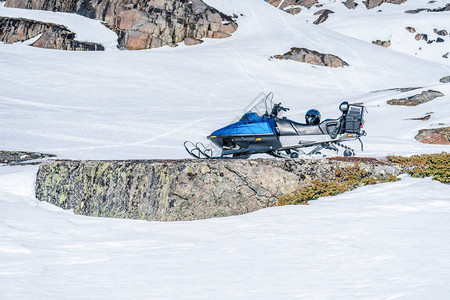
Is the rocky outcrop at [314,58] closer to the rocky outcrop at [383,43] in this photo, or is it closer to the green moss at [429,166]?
the rocky outcrop at [383,43]

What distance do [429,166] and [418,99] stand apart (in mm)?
24427

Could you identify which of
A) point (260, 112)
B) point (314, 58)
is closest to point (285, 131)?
point (260, 112)

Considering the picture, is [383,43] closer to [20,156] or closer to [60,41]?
[60,41]

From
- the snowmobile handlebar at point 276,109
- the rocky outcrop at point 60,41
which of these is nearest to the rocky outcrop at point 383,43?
the rocky outcrop at point 60,41

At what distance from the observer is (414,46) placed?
87688 mm

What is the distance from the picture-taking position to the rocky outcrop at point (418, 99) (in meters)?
31.1

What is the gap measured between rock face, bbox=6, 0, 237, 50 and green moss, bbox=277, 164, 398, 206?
171 feet

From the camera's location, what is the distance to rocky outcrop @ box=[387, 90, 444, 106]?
1224 inches

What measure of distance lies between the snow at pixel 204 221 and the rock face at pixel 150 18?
6.84 feet

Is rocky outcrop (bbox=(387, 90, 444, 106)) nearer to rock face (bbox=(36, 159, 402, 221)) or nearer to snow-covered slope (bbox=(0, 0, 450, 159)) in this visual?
snow-covered slope (bbox=(0, 0, 450, 159))

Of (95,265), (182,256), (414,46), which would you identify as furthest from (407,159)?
(414,46)

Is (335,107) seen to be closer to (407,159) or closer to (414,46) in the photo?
(407,159)

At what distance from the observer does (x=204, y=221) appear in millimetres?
7406

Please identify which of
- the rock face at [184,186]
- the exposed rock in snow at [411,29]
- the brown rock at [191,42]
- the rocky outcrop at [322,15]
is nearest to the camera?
the rock face at [184,186]
